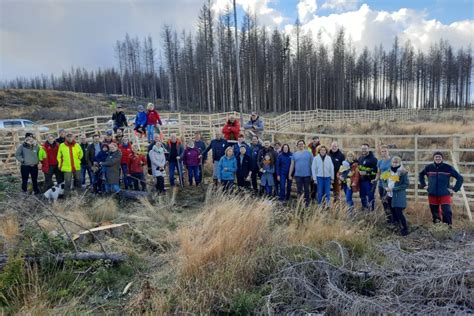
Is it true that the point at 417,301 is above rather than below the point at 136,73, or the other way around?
below

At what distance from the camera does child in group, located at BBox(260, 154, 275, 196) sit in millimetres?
8977

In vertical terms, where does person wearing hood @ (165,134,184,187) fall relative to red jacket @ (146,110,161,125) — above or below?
below

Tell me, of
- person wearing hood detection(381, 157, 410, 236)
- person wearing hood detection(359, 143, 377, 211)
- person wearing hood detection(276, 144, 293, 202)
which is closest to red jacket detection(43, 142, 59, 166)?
person wearing hood detection(276, 144, 293, 202)

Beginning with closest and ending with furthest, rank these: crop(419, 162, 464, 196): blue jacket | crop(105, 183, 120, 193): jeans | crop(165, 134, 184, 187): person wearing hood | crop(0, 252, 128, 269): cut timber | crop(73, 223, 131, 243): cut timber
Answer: crop(0, 252, 128, 269): cut timber, crop(73, 223, 131, 243): cut timber, crop(419, 162, 464, 196): blue jacket, crop(105, 183, 120, 193): jeans, crop(165, 134, 184, 187): person wearing hood

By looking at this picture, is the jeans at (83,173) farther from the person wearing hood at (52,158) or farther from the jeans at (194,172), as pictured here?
the jeans at (194,172)

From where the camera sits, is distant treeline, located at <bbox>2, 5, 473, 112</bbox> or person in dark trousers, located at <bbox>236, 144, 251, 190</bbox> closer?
person in dark trousers, located at <bbox>236, 144, 251, 190</bbox>

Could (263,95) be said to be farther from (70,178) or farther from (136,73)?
(70,178)

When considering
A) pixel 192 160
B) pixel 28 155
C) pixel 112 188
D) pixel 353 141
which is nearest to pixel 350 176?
pixel 192 160

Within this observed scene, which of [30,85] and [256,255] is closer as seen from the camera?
[256,255]

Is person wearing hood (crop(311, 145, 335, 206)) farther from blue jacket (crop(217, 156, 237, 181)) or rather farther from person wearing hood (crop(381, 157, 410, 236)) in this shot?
blue jacket (crop(217, 156, 237, 181))

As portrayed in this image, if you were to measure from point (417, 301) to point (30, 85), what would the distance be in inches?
4962

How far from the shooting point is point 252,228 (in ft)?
16.9

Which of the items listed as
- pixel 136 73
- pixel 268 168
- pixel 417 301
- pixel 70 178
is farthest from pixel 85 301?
pixel 136 73

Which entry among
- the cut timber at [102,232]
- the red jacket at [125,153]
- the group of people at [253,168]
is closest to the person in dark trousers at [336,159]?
the group of people at [253,168]
